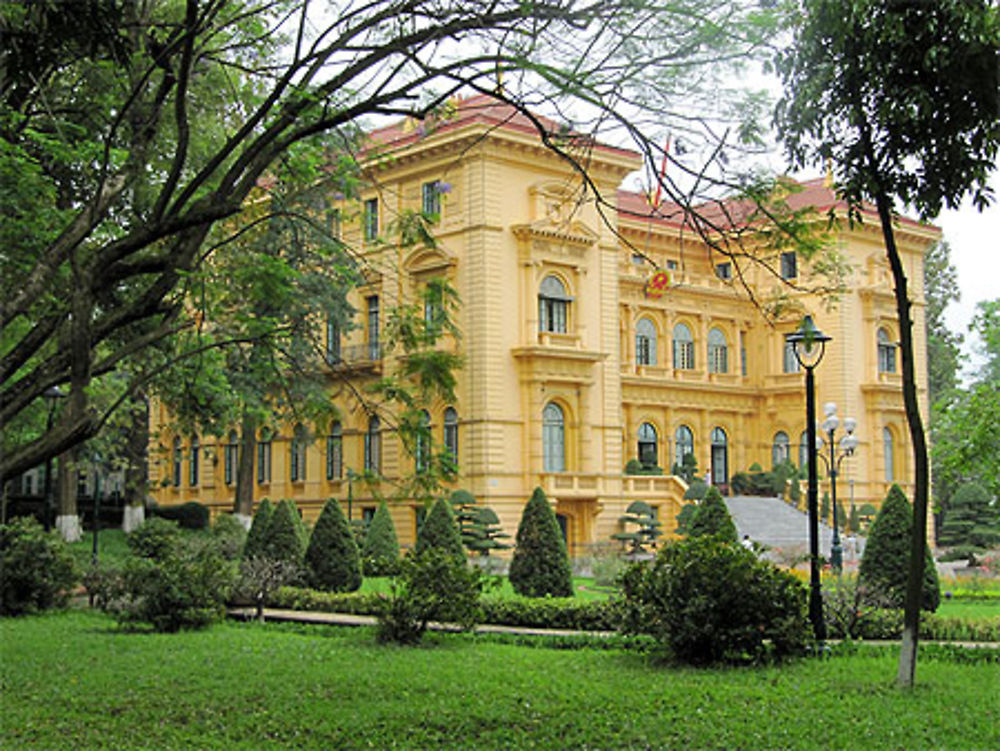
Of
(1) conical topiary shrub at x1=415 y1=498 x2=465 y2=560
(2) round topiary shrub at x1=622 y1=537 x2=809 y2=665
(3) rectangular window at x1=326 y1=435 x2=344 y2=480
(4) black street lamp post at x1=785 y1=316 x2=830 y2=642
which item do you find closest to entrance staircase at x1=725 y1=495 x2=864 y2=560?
(3) rectangular window at x1=326 y1=435 x2=344 y2=480

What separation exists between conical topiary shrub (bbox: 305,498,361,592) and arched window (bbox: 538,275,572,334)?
15.7m

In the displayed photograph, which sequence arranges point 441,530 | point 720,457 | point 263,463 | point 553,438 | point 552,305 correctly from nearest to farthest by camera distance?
point 441,530, point 553,438, point 552,305, point 263,463, point 720,457

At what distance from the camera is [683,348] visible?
4569 centimetres

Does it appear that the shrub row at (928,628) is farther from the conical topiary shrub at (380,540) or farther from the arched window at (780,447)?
the arched window at (780,447)

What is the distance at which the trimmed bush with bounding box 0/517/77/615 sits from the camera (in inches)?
711

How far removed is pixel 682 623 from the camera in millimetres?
11656

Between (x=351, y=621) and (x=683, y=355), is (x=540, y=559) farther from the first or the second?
(x=683, y=355)

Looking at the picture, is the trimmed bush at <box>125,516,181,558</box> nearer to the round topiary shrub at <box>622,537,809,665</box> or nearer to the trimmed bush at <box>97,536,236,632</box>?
the trimmed bush at <box>97,536,236,632</box>

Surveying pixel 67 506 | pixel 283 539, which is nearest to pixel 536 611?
pixel 283 539

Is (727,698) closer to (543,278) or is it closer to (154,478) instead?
(543,278)

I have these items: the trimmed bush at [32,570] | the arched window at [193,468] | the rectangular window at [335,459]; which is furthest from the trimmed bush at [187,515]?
the trimmed bush at [32,570]

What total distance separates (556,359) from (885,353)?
60.6 feet

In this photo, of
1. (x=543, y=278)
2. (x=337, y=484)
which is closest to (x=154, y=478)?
(x=337, y=484)

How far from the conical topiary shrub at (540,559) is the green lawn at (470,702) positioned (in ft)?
19.4
